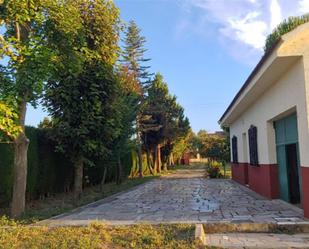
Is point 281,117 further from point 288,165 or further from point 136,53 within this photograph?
point 136,53

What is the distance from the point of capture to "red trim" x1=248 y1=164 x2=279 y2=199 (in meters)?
13.0

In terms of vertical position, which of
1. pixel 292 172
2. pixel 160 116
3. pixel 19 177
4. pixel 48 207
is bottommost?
pixel 48 207

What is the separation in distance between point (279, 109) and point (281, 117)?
77 cm

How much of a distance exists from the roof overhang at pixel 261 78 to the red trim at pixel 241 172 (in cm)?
437

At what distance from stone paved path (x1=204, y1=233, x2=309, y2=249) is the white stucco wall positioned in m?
1.85

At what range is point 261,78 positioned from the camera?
10.6 metres

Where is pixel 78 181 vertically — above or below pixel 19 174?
below

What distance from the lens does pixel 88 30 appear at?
45.3ft

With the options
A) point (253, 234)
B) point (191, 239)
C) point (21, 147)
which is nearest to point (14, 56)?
point (21, 147)

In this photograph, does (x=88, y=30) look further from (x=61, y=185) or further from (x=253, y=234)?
(x=253, y=234)

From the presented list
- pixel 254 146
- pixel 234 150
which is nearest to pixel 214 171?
pixel 234 150

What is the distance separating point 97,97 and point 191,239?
320 inches

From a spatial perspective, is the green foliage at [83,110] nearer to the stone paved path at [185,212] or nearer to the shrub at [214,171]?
the stone paved path at [185,212]

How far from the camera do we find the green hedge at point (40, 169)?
38.4 feet
